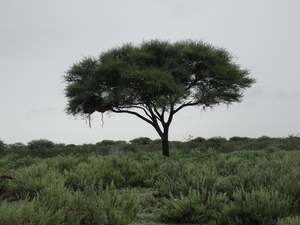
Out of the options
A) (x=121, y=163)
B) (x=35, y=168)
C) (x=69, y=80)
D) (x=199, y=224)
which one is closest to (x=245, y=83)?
(x=69, y=80)

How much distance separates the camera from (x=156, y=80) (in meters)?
24.6

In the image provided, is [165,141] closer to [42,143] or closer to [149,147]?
[149,147]

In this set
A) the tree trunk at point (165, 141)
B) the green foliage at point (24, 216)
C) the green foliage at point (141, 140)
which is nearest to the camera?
the green foliage at point (24, 216)

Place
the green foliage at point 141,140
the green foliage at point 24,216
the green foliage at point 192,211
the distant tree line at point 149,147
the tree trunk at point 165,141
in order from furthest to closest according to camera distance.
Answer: the green foliage at point 141,140 → the distant tree line at point 149,147 → the tree trunk at point 165,141 → the green foliage at point 192,211 → the green foliage at point 24,216

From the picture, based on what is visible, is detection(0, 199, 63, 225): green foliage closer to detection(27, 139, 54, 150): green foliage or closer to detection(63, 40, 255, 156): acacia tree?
detection(63, 40, 255, 156): acacia tree

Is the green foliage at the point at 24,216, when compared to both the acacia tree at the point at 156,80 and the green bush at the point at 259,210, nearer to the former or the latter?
the green bush at the point at 259,210

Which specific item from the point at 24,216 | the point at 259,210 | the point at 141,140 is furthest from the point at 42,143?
the point at 24,216

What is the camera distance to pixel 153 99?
25.5 metres

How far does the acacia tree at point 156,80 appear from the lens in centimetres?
2550

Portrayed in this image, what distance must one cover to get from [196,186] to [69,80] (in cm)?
2426

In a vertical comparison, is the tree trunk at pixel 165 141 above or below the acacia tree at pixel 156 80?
below

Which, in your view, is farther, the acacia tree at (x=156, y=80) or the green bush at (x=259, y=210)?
the acacia tree at (x=156, y=80)

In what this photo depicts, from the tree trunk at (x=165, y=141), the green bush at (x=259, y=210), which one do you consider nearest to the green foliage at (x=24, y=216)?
the green bush at (x=259, y=210)

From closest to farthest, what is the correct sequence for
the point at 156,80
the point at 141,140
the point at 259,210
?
the point at 259,210 < the point at 156,80 < the point at 141,140
